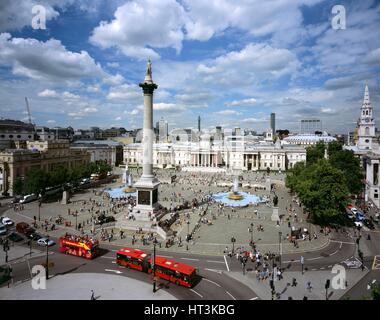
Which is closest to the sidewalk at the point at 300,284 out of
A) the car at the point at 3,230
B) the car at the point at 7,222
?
the car at the point at 3,230

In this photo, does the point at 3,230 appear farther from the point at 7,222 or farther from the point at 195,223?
the point at 195,223

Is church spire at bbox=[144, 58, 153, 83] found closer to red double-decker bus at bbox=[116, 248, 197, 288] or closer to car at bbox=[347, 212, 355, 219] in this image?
red double-decker bus at bbox=[116, 248, 197, 288]

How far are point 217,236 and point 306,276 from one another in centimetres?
1292

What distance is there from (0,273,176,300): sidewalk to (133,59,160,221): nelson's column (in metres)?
17.2

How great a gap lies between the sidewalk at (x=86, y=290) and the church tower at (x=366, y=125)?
8475 cm

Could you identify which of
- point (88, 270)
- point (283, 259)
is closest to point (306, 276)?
point (283, 259)

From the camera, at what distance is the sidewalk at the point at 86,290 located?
19.9 m

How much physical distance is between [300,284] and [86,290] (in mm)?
16495

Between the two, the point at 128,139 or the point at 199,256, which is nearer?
the point at 199,256

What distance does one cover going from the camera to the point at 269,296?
2120 cm

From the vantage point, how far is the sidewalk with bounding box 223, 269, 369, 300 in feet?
70.0

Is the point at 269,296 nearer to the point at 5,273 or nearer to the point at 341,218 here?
the point at 5,273

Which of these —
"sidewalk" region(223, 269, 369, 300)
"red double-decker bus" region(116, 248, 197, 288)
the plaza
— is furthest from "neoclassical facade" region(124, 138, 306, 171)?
"red double-decker bus" region(116, 248, 197, 288)

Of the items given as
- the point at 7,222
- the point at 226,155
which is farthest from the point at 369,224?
the point at 226,155
